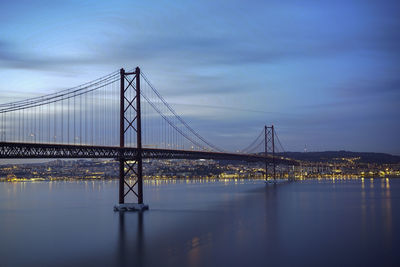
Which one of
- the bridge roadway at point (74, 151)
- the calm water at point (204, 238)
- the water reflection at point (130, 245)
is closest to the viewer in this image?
the calm water at point (204, 238)

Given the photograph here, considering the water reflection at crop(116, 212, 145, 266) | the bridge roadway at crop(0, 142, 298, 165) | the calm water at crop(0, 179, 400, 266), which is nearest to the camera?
the calm water at crop(0, 179, 400, 266)

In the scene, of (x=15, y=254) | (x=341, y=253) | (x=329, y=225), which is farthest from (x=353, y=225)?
(x=15, y=254)

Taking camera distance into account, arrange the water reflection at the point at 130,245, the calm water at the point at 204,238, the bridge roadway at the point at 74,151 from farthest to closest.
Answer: the bridge roadway at the point at 74,151 < the water reflection at the point at 130,245 < the calm water at the point at 204,238

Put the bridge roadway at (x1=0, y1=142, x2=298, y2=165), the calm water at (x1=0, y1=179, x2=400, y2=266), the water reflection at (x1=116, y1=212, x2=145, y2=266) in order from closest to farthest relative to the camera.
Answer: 1. the calm water at (x1=0, y1=179, x2=400, y2=266)
2. the water reflection at (x1=116, y1=212, x2=145, y2=266)
3. the bridge roadway at (x1=0, y1=142, x2=298, y2=165)

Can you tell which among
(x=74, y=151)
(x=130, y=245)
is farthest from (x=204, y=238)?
(x=74, y=151)

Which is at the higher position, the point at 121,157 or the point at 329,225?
the point at 121,157

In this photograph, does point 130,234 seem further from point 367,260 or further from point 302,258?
point 367,260

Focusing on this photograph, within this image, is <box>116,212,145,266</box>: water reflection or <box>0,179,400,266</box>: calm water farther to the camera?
<box>116,212,145,266</box>: water reflection

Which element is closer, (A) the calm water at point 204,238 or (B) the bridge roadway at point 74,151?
(A) the calm water at point 204,238

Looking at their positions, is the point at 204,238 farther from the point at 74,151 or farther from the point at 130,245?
the point at 74,151

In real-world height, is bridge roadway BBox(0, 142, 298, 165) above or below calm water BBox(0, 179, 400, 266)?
above

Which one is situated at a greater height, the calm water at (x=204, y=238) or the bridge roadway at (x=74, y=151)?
the bridge roadway at (x=74, y=151)
